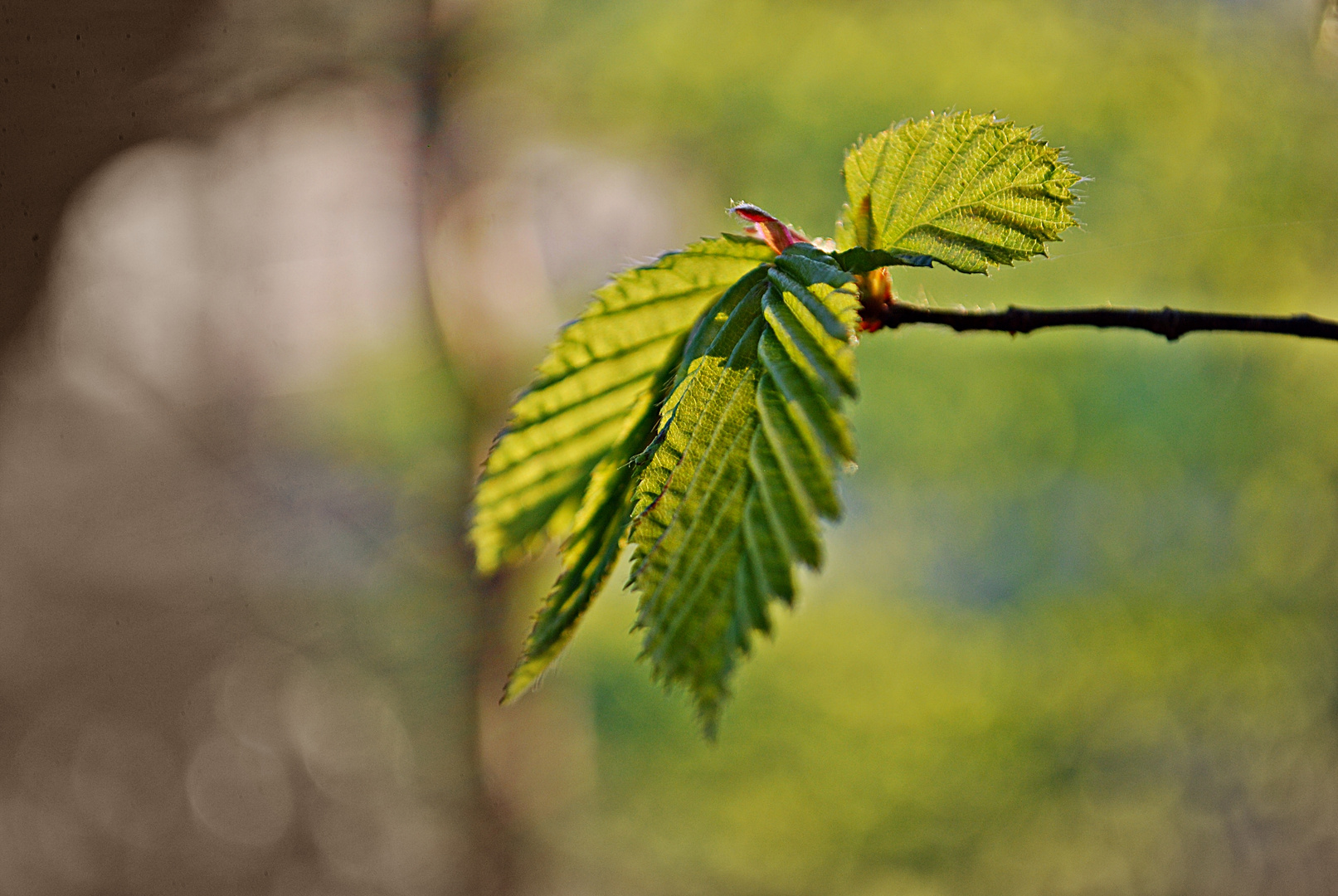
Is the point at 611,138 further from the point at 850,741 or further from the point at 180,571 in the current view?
the point at 850,741

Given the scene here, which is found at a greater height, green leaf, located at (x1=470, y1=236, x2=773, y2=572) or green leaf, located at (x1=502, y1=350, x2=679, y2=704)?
green leaf, located at (x1=470, y1=236, x2=773, y2=572)

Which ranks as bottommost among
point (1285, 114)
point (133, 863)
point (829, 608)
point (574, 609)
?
point (133, 863)

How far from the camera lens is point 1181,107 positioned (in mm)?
3611

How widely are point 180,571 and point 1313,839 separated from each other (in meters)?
3.96

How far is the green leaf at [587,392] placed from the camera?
39 centimetres

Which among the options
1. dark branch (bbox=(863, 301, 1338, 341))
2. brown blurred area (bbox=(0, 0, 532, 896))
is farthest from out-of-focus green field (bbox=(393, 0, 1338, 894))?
dark branch (bbox=(863, 301, 1338, 341))

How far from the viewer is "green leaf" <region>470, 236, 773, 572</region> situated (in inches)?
15.4

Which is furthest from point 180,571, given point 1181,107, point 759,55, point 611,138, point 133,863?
point 1181,107

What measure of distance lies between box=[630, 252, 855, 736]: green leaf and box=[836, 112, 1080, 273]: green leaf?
98 millimetres

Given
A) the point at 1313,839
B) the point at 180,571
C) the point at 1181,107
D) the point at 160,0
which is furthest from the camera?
the point at 1181,107

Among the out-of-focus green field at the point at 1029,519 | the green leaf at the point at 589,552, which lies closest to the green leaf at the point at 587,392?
the green leaf at the point at 589,552

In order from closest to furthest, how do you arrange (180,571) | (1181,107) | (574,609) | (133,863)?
(574,609), (133,863), (180,571), (1181,107)

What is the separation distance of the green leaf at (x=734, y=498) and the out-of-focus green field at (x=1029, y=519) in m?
2.69

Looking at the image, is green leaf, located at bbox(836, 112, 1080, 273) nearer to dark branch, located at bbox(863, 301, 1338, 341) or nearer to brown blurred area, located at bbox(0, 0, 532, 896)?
dark branch, located at bbox(863, 301, 1338, 341)
